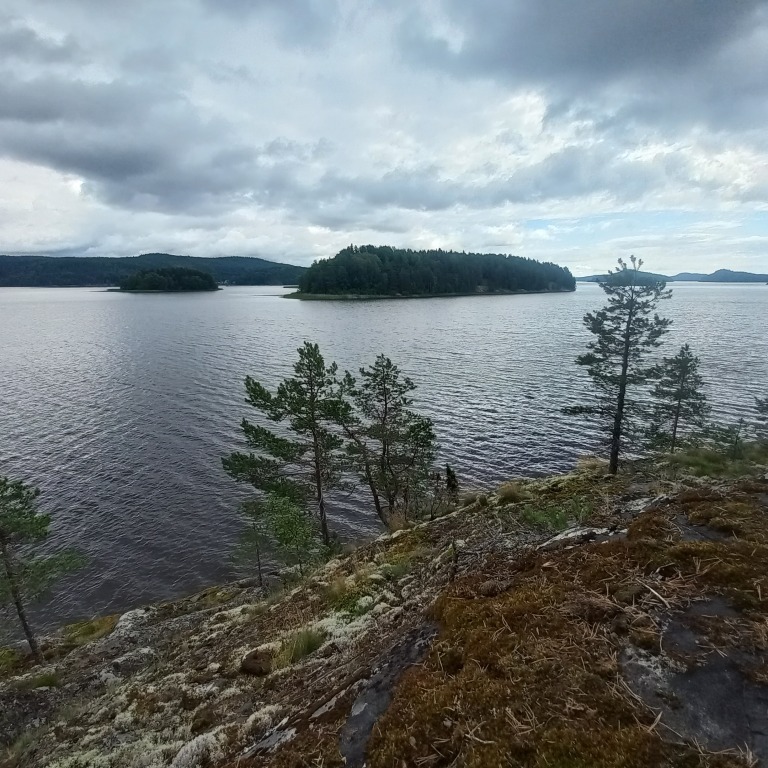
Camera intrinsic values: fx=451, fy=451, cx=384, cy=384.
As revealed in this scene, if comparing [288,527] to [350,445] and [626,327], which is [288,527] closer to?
[350,445]

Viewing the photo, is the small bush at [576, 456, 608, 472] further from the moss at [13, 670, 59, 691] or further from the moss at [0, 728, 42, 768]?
the moss at [0, 728, 42, 768]

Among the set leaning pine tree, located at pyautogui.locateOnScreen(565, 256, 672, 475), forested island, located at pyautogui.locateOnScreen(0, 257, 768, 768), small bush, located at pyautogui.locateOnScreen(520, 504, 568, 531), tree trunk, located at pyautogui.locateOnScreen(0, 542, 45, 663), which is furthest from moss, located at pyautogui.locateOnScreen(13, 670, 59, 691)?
leaning pine tree, located at pyautogui.locateOnScreen(565, 256, 672, 475)

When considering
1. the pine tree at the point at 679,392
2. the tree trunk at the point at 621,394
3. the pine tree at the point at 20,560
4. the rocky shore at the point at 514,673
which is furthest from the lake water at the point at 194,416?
the rocky shore at the point at 514,673

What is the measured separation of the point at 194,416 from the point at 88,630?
86.8 ft

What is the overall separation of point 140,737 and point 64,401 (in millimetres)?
53666

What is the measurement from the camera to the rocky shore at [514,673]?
3084 mm

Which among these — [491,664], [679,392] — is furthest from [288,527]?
[679,392]

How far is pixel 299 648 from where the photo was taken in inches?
299

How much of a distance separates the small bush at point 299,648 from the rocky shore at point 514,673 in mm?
37

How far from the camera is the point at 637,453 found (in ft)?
108

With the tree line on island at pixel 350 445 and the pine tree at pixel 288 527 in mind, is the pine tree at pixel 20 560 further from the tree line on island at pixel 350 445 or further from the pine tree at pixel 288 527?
the pine tree at pixel 288 527

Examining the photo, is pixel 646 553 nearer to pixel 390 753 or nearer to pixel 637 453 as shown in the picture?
pixel 390 753

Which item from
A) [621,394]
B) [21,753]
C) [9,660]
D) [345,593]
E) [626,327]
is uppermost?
[626,327]

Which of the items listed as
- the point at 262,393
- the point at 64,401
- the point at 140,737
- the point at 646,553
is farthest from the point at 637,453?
the point at 64,401
